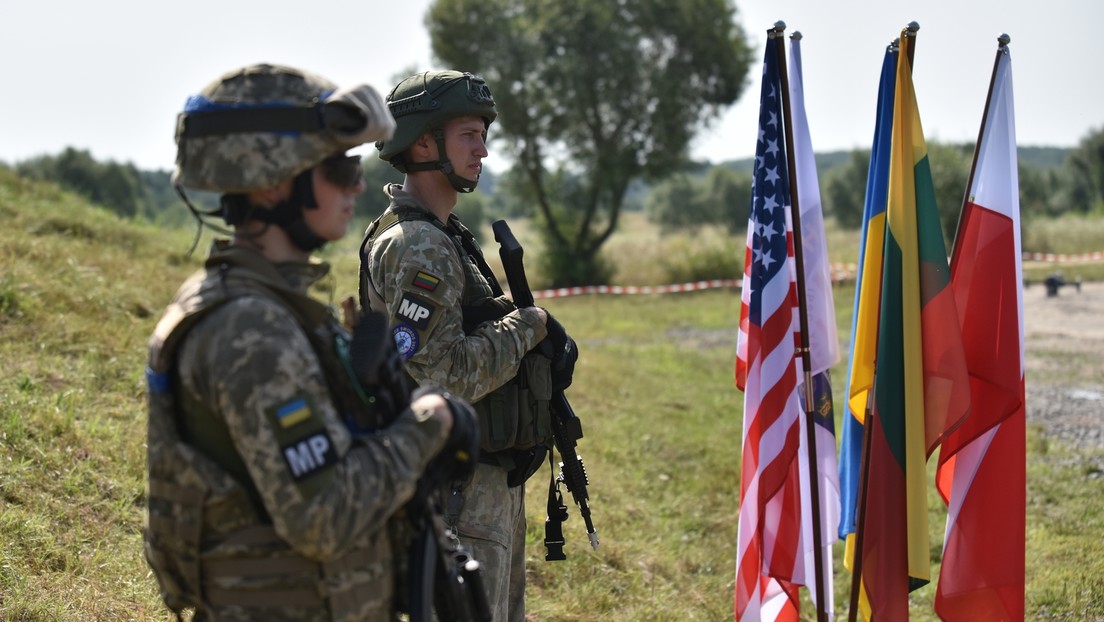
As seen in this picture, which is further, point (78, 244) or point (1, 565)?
point (78, 244)

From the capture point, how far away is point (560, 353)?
3258 millimetres

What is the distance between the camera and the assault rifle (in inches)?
80.8

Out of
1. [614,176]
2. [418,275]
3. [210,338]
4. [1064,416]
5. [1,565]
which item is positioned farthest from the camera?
[614,176]

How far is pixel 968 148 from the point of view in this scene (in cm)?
4244

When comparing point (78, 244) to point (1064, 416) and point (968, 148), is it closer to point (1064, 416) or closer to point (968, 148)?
point (1064, 416)

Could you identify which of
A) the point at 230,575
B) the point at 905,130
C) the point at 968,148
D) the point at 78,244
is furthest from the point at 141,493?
the point at 968,148

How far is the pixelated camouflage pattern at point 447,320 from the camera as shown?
293 centimetres

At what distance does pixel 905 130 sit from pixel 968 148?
43.0m

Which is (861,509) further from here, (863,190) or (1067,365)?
(863,190)

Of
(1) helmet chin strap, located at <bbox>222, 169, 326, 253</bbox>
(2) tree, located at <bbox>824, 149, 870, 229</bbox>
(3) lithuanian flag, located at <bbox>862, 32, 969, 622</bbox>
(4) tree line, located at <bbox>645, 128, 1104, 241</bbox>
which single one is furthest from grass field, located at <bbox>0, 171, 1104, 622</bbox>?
(2) tree, located at <bbox>824, 149, 870, 229</bbox>

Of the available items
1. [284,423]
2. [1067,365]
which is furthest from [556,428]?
[1067,365]

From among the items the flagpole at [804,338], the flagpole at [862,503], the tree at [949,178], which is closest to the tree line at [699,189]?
the tree at [949,178]

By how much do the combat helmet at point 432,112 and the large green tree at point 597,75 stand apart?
2300 centimetres

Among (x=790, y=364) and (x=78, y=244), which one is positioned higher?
(x=78, y=244)
